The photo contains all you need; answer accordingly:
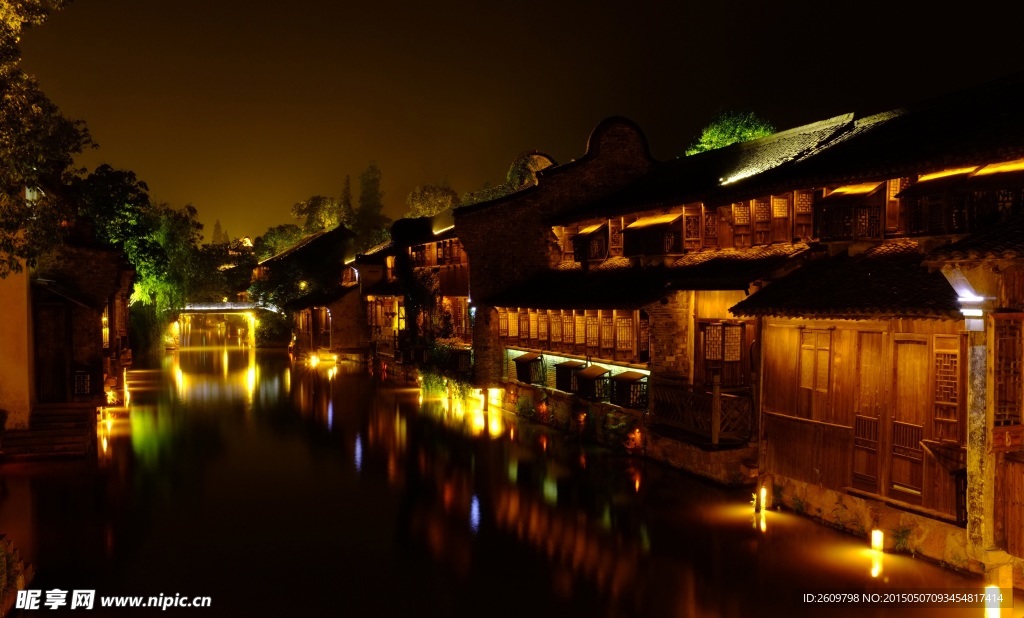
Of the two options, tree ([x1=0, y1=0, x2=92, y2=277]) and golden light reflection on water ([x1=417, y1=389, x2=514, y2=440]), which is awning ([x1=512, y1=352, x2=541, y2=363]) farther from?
tree ([x1=0, y1=0, x2=92, y2=277])

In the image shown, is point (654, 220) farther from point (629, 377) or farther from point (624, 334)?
point (629, 377)

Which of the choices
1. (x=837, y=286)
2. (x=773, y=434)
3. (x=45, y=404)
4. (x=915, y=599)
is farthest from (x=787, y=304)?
(x=45, y=404)

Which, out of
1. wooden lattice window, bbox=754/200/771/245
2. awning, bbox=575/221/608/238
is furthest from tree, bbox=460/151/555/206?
wooden lattice window, bbox=754/200/771/245

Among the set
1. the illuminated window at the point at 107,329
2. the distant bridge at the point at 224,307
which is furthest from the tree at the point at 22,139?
the distant bridge at the point at 224,307

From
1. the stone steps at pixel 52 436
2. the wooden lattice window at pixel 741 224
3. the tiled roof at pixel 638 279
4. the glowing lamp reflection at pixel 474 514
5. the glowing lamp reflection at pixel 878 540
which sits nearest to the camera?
the glowing lamp reflection at pixel 878 540

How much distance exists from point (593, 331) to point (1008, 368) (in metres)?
14.9

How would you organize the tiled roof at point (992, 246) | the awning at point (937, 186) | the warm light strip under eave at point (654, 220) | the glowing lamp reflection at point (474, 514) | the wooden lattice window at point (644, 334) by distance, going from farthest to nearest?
the warm light strip under eave at point (654, 220) → the wooden lattice window at point (644, 334) → the glowing lamp reflection at point (474, 514) → the awning at point (937, 186) → the tiled roof at point (992, 246)

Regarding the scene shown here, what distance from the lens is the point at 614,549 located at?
1430 cm

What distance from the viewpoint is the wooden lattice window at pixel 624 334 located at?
75.2 feet

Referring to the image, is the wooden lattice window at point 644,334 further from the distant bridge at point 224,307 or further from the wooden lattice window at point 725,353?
the distant bridge at point 224,307

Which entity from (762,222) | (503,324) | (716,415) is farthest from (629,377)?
(503,324)

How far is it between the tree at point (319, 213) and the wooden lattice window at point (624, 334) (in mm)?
69997

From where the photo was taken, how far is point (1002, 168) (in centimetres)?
1333

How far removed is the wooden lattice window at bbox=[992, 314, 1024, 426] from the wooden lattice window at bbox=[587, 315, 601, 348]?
1452 cm
